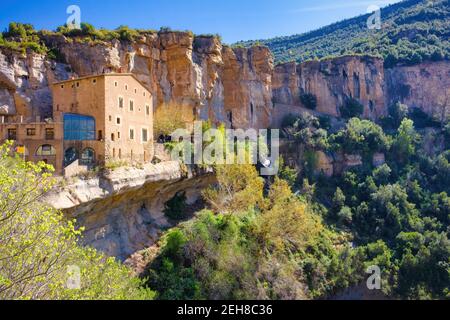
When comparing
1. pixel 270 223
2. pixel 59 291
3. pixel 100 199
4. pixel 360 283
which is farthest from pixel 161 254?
pixel 360 283

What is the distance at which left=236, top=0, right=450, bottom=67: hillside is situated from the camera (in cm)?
6184

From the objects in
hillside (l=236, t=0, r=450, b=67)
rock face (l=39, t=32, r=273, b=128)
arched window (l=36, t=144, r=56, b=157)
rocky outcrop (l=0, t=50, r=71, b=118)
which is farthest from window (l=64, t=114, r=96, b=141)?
hillside (l=236, t=0, r=450, b=67)

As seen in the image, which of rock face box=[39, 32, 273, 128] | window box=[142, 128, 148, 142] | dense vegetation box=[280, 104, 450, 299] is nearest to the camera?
window box=[142, 128, 148, 142]

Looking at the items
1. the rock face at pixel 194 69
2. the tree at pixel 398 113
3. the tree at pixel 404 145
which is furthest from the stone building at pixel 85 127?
the tree at pixel 398 113

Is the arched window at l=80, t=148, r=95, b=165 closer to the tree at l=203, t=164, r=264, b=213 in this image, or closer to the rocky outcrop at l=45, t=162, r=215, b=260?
the rocky outcrop at l=45, t=162, r=215, b=260

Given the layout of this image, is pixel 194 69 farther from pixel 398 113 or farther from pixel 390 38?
pixel 390 38

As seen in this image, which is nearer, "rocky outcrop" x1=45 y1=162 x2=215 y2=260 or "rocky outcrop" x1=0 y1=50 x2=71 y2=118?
"rocky outcrop" x1=45 y1=162 x2=215 y2=260

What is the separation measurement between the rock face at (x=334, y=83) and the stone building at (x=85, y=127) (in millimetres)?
29698

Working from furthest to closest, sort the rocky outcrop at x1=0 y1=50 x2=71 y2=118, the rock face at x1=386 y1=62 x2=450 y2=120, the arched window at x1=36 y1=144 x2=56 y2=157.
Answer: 1. the rock face at x1=386 y1=62 x2=450 y2=120
2. the rocky outcrop at x1=0 y1=50 x2=71 y2=118
3. the arched window at x1=36 y1=144 x2=56 y2=157

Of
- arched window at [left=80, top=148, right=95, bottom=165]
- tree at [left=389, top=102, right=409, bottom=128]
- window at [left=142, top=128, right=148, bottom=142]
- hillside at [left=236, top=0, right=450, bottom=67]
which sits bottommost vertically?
arched window at [left=80, top=148, right=95, bottom=165]

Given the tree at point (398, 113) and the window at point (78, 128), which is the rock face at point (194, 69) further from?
the tree at point (398, 113)

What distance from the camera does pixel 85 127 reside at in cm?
2284

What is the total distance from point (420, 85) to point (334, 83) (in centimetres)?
Result: 1661
